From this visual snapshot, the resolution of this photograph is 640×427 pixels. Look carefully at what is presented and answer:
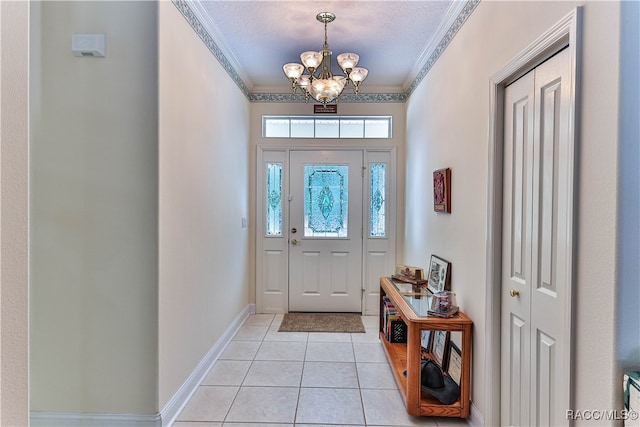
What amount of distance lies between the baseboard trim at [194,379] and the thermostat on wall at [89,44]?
207cm

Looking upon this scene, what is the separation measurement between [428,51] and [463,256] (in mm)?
1882

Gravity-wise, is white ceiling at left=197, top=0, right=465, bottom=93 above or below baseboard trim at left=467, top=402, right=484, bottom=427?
above

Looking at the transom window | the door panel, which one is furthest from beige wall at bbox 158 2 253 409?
the door panel

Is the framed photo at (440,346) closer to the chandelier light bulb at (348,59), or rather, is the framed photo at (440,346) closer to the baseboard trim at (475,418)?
the baseboard trim at (475,418)

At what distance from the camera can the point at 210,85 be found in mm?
2664

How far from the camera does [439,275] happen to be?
254 cm

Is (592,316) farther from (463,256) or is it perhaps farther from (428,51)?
(428,51)

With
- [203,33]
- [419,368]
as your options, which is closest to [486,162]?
[419,368]

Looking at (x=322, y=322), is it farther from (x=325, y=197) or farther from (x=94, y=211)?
(x=94, y=211)

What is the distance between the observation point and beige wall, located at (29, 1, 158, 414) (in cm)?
185

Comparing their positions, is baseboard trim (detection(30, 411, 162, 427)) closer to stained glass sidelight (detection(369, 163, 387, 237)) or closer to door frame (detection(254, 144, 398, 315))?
door frame (detection(254, 144, 398, 315))

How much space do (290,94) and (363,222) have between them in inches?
70.2

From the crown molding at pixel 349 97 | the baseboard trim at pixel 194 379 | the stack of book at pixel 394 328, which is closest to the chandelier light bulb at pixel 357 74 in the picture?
the crown molding at pixel 349 97

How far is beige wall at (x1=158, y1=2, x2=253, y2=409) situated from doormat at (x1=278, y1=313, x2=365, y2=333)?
700mm
